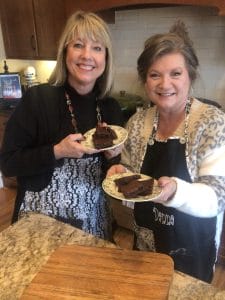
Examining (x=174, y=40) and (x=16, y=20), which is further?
(x=16, y=20)

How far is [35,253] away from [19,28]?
235 centimetres

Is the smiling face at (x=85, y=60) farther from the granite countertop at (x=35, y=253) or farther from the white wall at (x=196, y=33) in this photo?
the white wall at (x=196, y=33)

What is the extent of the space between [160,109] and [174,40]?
230 millimetres

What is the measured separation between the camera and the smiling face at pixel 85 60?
3.91ft

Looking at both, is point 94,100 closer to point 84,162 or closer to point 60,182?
point 84,162

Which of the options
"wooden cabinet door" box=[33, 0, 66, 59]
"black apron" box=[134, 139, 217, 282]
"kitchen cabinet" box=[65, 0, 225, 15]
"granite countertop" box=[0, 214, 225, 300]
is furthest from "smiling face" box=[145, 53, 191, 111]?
"wooden cabinet door" box=[33, 0, 66, 59]

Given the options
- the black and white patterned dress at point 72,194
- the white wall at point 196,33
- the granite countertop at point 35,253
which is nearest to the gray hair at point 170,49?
the black and white patterned dress at point 72,194

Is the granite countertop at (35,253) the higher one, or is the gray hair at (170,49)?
the gray hair at (170,49)

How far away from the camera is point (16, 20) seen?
107 inches

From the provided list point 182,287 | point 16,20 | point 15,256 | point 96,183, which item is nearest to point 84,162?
point 96,183

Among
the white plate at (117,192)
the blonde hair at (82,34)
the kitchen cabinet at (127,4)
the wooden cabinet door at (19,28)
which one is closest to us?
the white plate at (117,192)

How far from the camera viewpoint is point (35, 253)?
34.4 inches

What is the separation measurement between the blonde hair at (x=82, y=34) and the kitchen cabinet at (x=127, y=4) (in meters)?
0.79

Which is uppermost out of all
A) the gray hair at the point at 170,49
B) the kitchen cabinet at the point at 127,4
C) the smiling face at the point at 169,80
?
the kitchen cabinet at the point at 127,4
